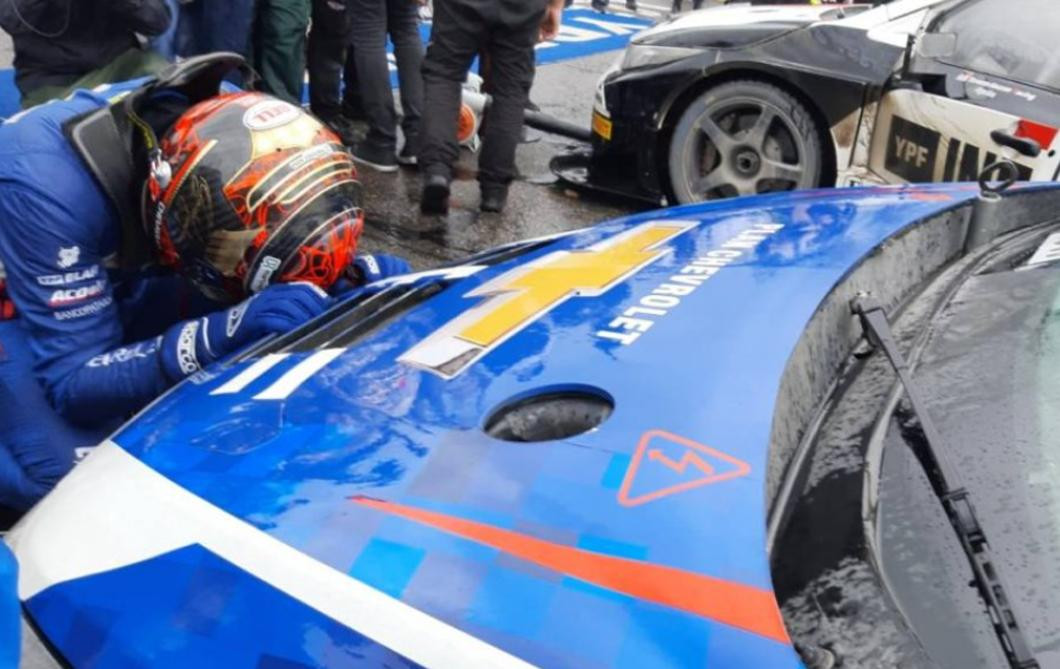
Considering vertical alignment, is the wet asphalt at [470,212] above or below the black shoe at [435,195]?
below

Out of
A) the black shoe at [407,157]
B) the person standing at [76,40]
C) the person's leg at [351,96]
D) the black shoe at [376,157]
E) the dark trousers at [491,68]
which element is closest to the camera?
the person standing at [76,40]

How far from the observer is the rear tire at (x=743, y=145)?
4734 mm

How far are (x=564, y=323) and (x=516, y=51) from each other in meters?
3.30

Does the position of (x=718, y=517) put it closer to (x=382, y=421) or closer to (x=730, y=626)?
(x=730, y=626)

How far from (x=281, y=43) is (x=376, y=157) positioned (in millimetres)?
687

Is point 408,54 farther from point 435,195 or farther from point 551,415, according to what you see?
point 551,415

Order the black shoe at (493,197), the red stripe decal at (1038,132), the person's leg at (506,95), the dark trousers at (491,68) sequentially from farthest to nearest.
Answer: the black shoe at (493,197) → the person's leg at (506,95) → the dark trousers at (491,68) → the red stripe decal at (1038,132)

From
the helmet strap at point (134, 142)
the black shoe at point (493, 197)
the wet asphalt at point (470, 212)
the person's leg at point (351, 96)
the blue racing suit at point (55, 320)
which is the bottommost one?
the wet asphalt at point (470, 212)

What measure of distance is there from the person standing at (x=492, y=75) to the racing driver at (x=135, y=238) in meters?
2.45

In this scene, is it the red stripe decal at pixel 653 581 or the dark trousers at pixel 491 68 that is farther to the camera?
the dark trousers at pixel 491 68

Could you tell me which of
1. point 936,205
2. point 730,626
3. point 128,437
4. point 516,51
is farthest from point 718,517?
point 516,51

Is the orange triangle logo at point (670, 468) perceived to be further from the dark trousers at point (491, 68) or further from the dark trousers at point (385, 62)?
the dark trousers at point (385, 62)

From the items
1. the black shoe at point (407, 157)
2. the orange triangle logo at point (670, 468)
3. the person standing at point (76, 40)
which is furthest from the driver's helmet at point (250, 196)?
the black shoe at point (407, 157)

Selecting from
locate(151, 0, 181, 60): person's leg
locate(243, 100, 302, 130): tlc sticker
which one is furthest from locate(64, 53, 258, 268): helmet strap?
locate(151, 0, 181, 60): person's leg
